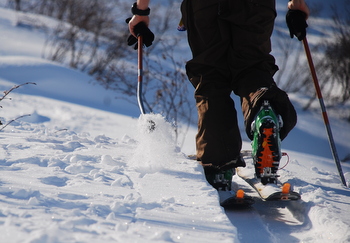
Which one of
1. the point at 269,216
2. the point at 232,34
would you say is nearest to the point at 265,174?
the point at 269,216

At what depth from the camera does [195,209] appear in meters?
1.42

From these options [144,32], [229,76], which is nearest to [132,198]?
[229,76]

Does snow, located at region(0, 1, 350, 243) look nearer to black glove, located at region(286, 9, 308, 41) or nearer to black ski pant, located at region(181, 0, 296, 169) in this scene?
black ski pant, located at region(181, 0, 296, 169)

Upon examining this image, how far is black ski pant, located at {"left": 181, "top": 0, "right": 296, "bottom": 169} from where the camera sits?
1923 mm

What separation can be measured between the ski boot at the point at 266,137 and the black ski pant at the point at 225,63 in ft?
0.29

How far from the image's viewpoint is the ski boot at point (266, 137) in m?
1.73

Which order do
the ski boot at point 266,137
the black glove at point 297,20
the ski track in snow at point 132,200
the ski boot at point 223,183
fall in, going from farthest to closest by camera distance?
1. the black glove at point 297,20
2. the ski boot at point 223,183
3. the ski boot at point 266,137
4. the ski track in snow at point 132,200

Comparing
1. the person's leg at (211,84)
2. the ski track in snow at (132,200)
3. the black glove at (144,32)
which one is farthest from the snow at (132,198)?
the black glove at (144,32)

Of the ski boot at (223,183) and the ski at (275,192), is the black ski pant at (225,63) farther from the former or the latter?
the ski at (275,192)

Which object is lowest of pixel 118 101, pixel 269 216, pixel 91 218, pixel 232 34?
pixel 118 101

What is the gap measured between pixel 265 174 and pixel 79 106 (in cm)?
442

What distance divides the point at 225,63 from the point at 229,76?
0.07 m

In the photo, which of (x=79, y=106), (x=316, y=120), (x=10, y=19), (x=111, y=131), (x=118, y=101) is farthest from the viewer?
(x=10, y=19)

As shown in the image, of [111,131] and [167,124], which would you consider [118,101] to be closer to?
[111,131]
